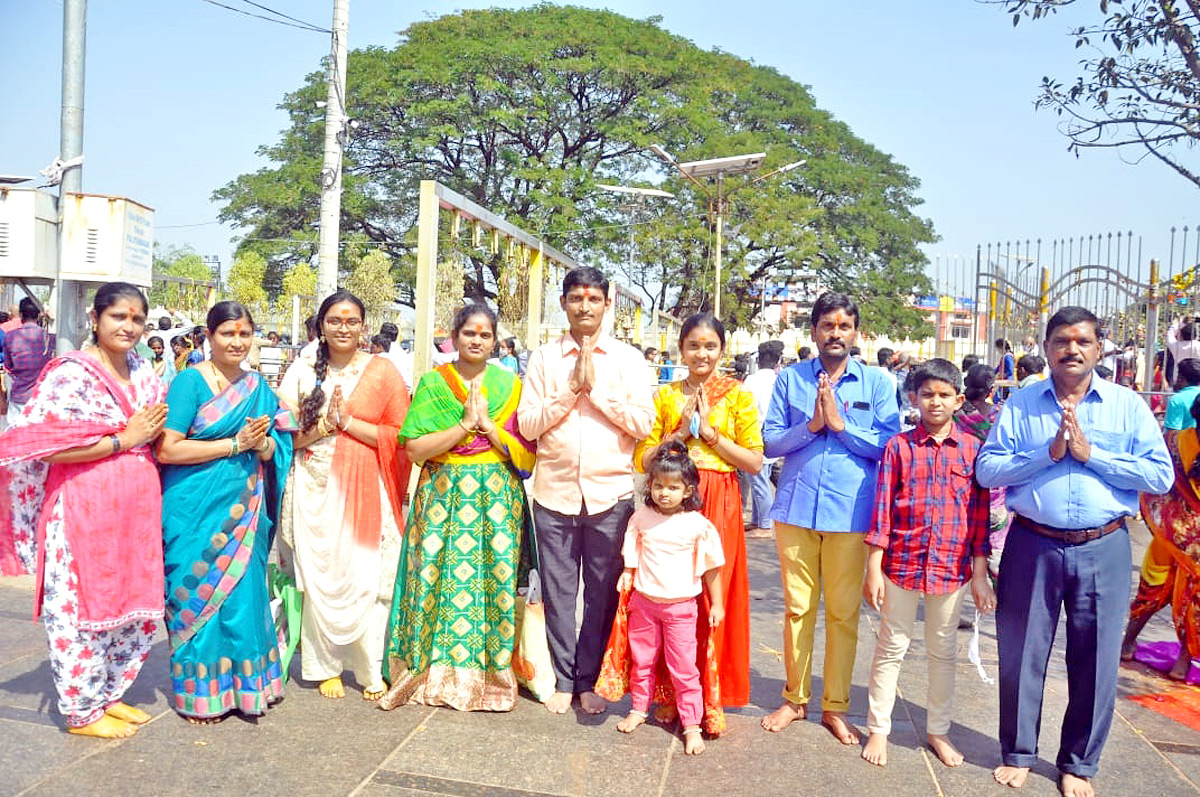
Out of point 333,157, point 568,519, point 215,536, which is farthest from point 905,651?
point 333,157

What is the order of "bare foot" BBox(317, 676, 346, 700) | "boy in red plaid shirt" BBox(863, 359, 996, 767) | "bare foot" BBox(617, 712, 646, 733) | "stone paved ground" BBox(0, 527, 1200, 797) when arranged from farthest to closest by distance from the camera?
1. "bare foot" BBox(317, 676, 346, 700)
2. "bare foot" BBox(617, 712, 646, 733)
3. "boy in red plaid shirt" BBox(863, 359, 996, 767)
4. "stone paved ground" BBox(0, 527, 1200, 797)

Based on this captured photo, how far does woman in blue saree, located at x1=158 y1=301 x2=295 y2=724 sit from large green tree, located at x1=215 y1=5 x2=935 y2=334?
855 inches

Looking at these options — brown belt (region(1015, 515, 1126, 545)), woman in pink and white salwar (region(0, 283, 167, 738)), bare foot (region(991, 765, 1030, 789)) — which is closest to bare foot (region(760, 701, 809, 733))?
bare foot (region(991, 765, 1030, 789))

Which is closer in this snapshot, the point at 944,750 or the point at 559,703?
the point at 944,750

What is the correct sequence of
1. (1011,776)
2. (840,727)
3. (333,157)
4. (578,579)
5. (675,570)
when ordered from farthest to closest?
(333,157) < (578,579) < (840,727) < (675,570) < (1011,776)

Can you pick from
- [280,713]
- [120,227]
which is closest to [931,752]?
[280,713]

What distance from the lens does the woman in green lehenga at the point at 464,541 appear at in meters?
4.21

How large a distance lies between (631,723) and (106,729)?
200 cm

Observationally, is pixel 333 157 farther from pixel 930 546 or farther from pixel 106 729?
pixel 930 546

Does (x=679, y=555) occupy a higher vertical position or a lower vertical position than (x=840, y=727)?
higher

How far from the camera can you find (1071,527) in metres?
3.58

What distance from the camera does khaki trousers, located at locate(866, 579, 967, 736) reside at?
386cm

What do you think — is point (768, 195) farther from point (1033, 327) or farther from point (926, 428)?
point (926, 428)

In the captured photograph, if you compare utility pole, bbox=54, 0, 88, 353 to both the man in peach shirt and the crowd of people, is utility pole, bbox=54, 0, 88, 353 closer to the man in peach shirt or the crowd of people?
the crowd of people
